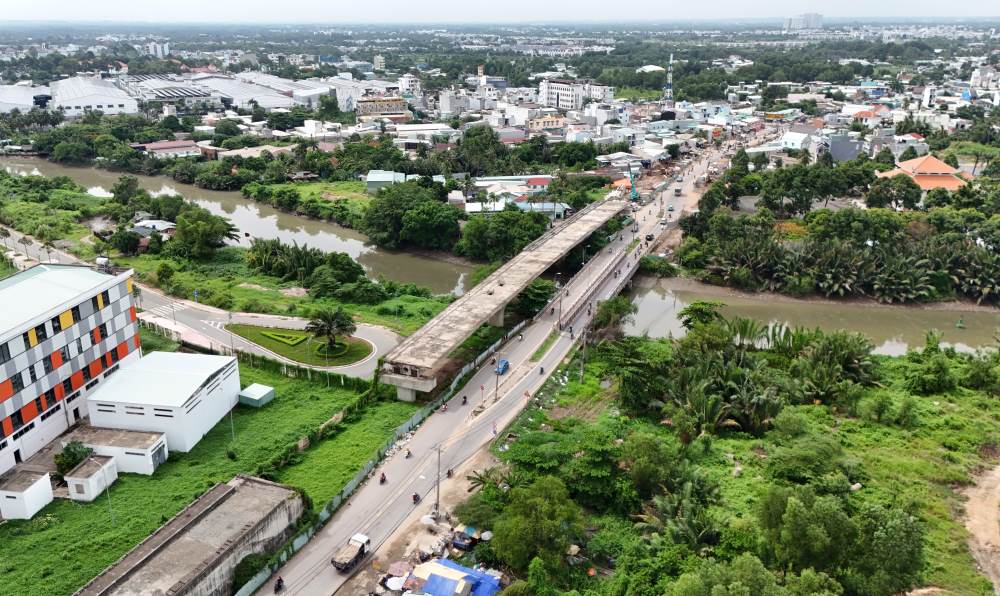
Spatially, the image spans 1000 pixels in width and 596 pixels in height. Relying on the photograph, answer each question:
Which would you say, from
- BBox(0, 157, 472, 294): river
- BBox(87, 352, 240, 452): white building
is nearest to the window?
BBox(87, 352, 240, 452): white building

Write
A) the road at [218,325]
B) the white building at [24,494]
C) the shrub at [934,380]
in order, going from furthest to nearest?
the road at [218,325], the shrub at [934,380], the white building at [24,494]

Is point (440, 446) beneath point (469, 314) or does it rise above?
beneath

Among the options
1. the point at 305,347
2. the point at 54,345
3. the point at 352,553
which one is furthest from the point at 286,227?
the point at 352,553

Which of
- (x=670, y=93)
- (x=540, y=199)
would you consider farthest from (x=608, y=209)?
(x=670, y=93)

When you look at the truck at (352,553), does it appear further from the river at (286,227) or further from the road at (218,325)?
the river at (286,227)

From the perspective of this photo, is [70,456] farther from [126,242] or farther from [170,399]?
[126,242]

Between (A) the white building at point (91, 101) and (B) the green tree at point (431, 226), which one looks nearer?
(B) the green tree at point (431, 226)

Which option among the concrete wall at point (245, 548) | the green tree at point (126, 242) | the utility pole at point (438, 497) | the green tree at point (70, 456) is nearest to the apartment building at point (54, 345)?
the green tree at point (70, 456)
